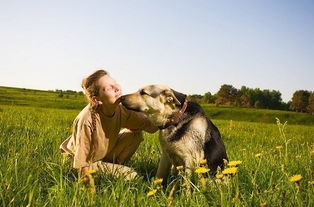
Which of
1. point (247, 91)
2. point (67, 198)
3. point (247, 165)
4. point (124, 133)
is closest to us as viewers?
point (67, 198)

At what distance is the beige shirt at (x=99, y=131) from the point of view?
532cm

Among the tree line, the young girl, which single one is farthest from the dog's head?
the tree line

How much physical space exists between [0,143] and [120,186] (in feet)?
8.60

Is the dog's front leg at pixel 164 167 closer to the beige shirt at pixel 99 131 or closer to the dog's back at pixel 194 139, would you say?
the dog's back at pixel 194 139

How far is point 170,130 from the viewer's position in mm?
5379

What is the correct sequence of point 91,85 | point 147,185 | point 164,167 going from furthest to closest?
point 91,85 → point 164,167 → point 147,185

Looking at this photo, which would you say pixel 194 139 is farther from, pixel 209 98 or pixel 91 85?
pixel 209 98

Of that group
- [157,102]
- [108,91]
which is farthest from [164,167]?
[108,91]

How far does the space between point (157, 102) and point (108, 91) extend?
74 centimetres

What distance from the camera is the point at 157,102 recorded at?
565cm

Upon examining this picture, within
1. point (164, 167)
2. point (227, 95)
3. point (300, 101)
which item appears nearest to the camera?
point (164, 167)

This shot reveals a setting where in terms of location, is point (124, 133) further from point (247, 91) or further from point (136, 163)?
point (247, 91)

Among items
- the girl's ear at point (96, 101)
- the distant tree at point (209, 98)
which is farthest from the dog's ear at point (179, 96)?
the distant tree at point (209, 98)

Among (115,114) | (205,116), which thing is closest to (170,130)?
(205,116)
